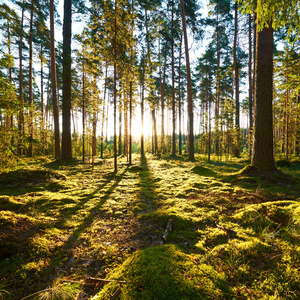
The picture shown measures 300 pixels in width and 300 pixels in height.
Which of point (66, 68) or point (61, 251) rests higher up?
point (66, 68)

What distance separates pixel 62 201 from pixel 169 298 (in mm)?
4176

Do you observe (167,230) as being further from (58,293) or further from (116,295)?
(58,293)

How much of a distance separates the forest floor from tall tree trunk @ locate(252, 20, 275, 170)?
60.6 inches

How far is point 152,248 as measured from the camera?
2271 mm

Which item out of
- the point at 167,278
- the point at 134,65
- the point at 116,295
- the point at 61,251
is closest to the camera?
the point at 116,295

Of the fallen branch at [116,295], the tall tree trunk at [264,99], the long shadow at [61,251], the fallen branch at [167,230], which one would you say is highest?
the tall tree trunk at [264,99]

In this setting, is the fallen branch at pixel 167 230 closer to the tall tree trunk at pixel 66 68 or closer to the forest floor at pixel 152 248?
the forest floor at pixel 152 248

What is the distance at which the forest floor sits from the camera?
163cm

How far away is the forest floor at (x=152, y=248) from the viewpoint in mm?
1632

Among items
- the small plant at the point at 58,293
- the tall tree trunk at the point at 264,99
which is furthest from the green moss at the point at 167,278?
the tall tree trunk at the point at 264,99

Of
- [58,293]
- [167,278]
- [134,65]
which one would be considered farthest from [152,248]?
[134,65]

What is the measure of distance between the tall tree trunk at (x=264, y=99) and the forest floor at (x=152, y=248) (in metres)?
1.54

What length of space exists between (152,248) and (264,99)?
658 cm

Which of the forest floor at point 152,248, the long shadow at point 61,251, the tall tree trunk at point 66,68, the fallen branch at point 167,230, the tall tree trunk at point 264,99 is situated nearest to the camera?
the forest floor at point 152,248
